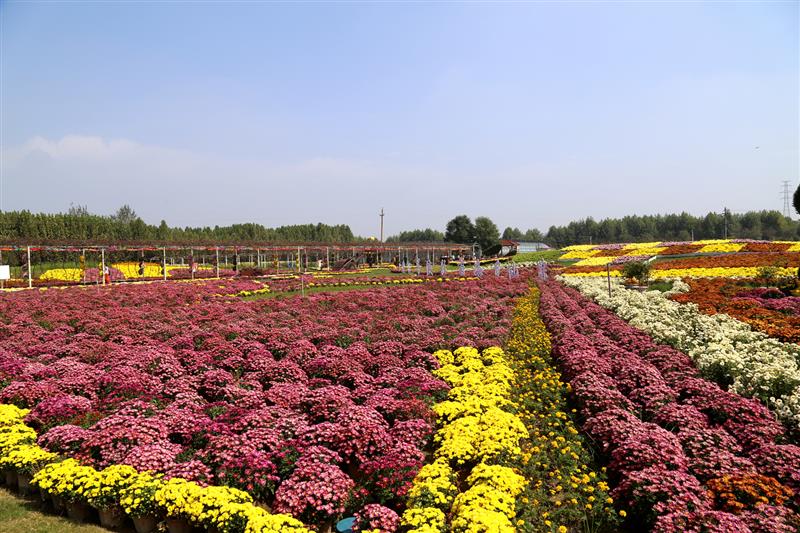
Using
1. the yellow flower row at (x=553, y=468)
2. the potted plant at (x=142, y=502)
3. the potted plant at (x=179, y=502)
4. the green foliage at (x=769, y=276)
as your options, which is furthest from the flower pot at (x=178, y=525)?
the green foliage at (x=769, y=276)

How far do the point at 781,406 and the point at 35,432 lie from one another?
1171 cm

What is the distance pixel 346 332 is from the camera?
13.4m

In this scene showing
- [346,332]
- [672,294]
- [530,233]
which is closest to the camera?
[346,332]

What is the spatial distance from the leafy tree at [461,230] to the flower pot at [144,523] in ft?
329

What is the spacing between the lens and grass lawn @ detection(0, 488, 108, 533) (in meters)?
5.60

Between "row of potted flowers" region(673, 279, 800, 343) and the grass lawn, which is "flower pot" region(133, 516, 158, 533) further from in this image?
"row of potted flowers" region(673, 279, 800, 343)

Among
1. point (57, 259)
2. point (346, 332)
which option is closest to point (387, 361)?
point (346, 332)

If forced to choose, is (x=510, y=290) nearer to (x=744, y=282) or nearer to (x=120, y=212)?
(x=744, y=282)

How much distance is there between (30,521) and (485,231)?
3948 inches

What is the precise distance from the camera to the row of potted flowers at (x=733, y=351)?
769cm

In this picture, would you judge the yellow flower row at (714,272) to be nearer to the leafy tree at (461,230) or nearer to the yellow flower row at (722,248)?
the yellow flower row at (722,248)

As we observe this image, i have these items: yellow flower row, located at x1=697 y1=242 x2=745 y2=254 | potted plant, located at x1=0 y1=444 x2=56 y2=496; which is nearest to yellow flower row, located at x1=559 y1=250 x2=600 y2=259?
yellow flower row, located at x1=697 y1=242 x2=745 y2=254

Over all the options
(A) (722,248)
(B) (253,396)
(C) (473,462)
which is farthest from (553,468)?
→ (A) (722,248)

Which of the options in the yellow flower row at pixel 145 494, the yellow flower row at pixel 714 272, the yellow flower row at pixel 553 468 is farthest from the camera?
the yellow flower row at pixel 714 272
